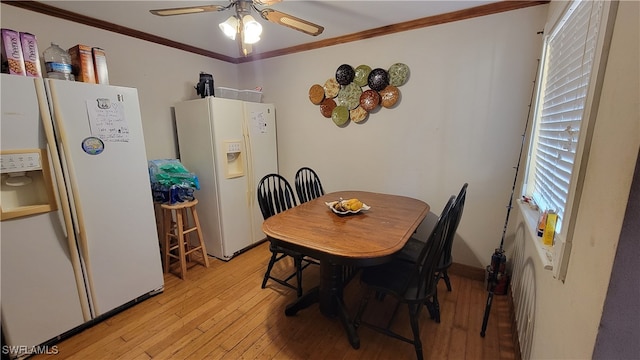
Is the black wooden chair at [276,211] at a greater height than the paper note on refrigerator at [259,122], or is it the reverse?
the paper note on refrigerator at [259,122]

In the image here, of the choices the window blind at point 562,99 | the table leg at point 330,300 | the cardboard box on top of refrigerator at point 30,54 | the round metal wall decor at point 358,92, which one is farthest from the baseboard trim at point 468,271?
the cardboard box on top of refrigerator at point 30,54

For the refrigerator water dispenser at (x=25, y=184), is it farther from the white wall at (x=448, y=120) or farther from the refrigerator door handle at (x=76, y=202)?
the white wall at (x=448, y=120)

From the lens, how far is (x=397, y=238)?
1.43 m

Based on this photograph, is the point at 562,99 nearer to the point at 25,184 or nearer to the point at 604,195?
the point at 604,195

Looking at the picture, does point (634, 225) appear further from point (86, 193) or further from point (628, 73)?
point (86, 193)

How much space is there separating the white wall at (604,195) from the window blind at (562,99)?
191mm

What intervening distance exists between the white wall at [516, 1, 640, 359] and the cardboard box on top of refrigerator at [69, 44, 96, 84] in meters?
2.57

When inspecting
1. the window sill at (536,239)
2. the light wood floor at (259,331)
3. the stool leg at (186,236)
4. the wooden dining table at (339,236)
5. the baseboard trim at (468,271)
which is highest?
the window sill at (536,239)

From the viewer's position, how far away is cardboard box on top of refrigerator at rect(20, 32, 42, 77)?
1.49 meters

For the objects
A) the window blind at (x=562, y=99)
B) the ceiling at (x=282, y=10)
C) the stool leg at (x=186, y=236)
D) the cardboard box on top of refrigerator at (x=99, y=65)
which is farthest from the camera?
the stool leg at (x=186, y=236)

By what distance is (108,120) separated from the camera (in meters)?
1.73

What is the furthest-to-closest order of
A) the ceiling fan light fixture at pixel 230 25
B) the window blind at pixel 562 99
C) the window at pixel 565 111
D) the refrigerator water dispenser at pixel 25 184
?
1. the ceiling fan light fixture at pixel 230 25
2. the refrigerator water dispenser at pixel 25 184
3. the window blind at pixel 562 99
4. the window at pixel 565 111

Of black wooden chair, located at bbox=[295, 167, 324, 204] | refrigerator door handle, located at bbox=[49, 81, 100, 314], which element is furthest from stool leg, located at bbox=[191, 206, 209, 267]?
black wooden chair, located at bbox=[295, 167, 324, 204]

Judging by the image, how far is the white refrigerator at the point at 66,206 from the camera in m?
1.44
